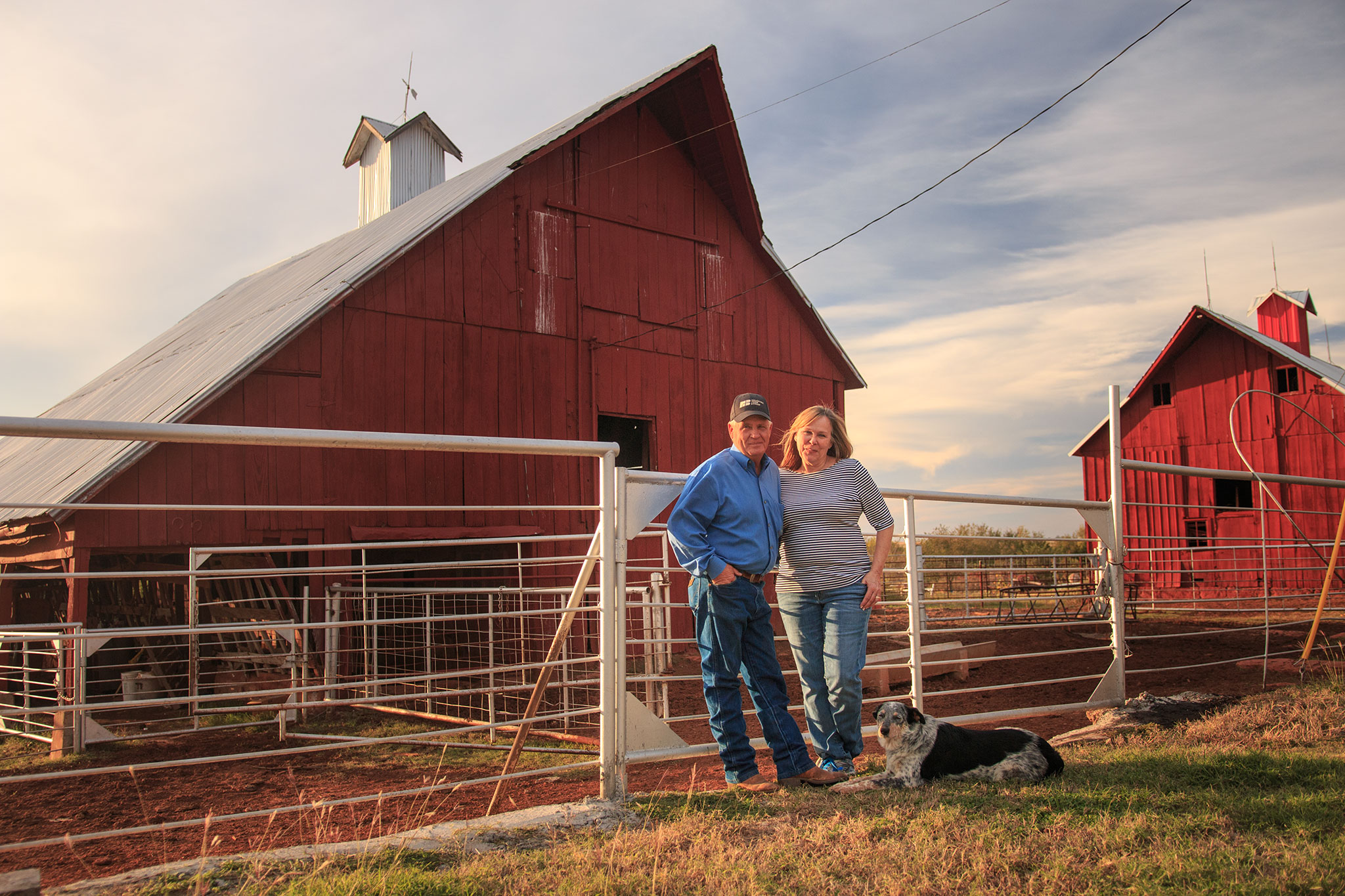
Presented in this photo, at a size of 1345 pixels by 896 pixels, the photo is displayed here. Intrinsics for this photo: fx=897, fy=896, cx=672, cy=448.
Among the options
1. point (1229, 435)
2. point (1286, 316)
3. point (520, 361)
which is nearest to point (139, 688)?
point (520, 361)

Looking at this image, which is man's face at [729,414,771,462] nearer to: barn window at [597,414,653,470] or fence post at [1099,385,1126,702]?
fence post at [1099,385,1126,702]

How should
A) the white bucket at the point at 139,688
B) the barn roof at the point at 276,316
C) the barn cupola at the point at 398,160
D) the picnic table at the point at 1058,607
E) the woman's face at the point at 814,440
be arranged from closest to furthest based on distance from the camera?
the woman's face at the point at 814,440 → the white bucket at the point at 139,688 → the barn roof at the point at 276,316 → the picnic table at the point at 1058,607 → the barn cupola at the point at 398,160

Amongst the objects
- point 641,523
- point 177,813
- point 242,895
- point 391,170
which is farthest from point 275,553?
point 391,170

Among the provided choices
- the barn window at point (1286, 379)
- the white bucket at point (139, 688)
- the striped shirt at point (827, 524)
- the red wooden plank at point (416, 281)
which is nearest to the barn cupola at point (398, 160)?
the red wooden plank at point (416, 281)

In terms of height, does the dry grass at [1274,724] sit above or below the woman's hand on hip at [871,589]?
below

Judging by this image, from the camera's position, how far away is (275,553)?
10.2 meters

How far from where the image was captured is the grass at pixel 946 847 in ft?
8.59

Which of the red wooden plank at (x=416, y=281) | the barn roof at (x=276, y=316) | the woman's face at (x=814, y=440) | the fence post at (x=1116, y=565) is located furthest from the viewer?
the red wooden plank at (x=416, y=281)

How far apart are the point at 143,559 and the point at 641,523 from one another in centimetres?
1041

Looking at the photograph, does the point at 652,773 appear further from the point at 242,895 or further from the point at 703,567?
the point at 242,895

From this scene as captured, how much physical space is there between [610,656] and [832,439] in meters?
1.47

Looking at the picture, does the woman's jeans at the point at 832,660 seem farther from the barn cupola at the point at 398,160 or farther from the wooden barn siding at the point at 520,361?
the barn cupola at the point at 398,160

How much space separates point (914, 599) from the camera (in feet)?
15.9

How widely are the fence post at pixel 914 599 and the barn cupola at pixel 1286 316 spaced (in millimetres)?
22155
